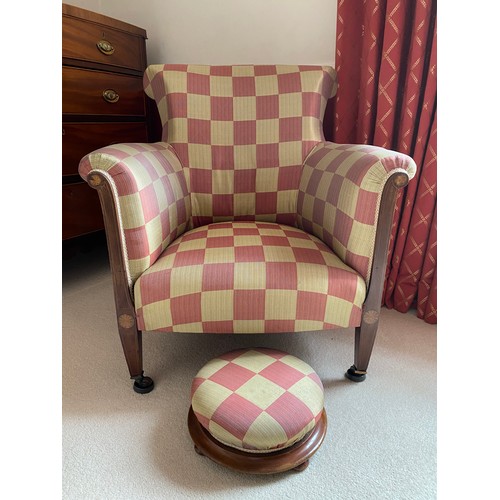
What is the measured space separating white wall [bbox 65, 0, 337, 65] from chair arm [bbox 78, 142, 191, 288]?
0.91m

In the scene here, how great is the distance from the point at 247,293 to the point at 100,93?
48.2 inches

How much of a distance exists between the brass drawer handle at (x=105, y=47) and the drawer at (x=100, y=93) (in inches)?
3.2

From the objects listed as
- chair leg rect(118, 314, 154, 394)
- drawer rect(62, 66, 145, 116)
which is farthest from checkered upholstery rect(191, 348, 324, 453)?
drawer rect(62, 66, 145, 116)

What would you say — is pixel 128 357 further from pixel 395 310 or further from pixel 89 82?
pixel 89 82

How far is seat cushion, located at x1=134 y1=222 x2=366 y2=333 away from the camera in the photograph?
1.05 m

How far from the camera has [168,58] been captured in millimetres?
2080

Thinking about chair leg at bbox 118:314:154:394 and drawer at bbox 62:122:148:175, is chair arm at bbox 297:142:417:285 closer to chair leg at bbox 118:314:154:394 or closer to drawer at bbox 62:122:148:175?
chair leg at bbox 118:314:154:394

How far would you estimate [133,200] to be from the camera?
1.03m

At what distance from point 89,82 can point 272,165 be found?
0.87 meters

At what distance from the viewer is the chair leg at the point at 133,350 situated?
1.11 metres

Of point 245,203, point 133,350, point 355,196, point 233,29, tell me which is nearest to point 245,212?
point 245,203

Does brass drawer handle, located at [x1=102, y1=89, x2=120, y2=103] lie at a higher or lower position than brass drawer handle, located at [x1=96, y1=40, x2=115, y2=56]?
lower

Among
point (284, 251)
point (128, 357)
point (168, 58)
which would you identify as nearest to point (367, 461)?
point (284, 251)

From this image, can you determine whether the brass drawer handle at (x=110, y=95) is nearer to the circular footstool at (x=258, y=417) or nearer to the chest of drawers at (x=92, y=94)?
the chest of drawers at (x=92, y=94)
